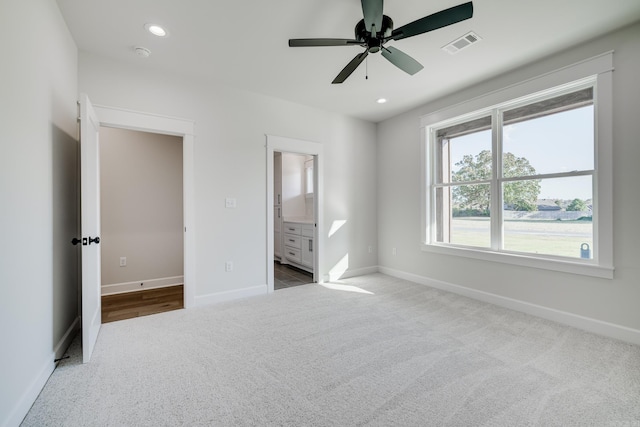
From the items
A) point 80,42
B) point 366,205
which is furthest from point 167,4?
point 366,205

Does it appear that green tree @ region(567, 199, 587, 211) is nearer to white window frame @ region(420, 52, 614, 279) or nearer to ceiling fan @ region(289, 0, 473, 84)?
white window frame @ region(420, 52, 614, 279)

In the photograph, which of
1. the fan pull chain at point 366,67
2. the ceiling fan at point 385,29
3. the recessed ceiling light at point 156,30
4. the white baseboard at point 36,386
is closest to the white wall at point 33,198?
the white baseboard at point 36,386

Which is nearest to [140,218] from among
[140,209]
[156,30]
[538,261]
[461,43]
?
[140,209]

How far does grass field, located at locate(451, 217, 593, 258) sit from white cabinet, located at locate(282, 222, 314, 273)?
2529 millimetres

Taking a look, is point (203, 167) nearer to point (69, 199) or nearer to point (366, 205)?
point (69, 199)

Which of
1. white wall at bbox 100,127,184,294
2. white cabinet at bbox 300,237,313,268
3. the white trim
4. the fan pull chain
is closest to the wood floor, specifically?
white wall at bbox 100,127,184,294

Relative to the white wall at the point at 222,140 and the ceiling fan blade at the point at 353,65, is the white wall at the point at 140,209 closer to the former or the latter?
the white wall at the point at 222,140

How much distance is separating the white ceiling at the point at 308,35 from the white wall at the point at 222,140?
19cm

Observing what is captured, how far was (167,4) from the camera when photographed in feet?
6.64

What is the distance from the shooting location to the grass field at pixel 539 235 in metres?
2.67

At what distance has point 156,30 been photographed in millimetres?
2307

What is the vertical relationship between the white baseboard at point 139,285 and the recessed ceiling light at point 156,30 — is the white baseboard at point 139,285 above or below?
below

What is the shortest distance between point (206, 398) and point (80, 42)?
323 cm

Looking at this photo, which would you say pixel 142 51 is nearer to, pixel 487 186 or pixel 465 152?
pixel 465 152
